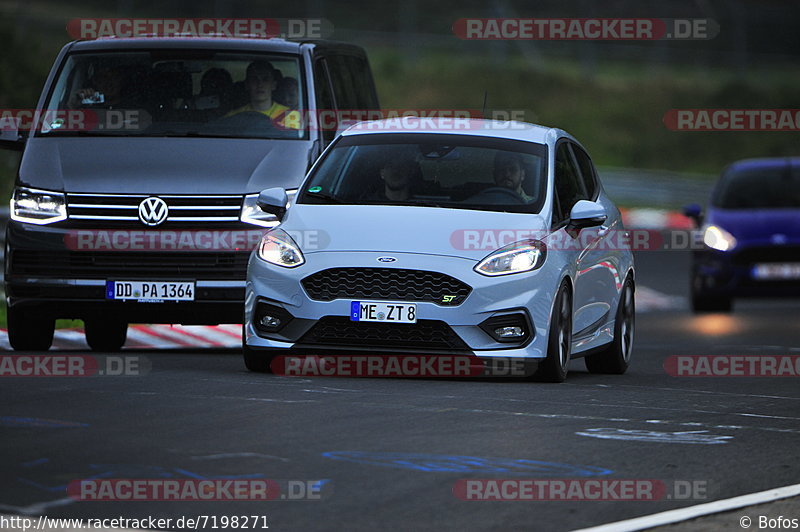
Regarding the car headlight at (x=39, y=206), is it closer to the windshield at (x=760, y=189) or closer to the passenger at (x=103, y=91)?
the passenger at (x=103, y=91)

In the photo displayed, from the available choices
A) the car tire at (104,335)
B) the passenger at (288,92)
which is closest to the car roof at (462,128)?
the passenger at (288,92)

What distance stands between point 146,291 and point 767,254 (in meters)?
10.9

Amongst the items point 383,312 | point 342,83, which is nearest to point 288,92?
point 342,83

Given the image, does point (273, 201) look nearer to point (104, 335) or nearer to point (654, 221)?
point (104, 335)

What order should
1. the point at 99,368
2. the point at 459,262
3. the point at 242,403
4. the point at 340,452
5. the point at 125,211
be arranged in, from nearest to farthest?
the point at 340,452, the point at 242,403, the point at 459,262, the point at 99,368, the point at 125,211

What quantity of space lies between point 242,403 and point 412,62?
3958 cm

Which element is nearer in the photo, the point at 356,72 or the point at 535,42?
the point at 356,72

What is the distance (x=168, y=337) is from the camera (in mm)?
17359

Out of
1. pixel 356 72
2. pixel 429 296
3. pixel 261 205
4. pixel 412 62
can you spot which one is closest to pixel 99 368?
pixel 261 205

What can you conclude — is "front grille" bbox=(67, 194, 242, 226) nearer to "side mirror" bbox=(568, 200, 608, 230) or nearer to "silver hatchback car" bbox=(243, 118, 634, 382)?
"silver hatchback car" bbox=(243, 118, 634, 382)

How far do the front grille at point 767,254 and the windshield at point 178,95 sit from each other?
9.20 meters

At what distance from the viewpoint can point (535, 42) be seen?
5288 centimetres

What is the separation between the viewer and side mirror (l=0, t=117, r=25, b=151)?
1446 centimetres

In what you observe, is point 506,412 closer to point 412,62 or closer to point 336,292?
point 336,292
